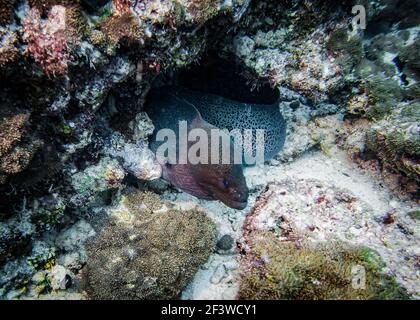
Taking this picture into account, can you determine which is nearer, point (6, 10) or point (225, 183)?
point (6, 10)

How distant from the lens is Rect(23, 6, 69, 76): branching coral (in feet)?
6.75

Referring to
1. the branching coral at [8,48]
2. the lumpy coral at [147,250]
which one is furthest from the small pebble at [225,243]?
the branching coral at [8,48]

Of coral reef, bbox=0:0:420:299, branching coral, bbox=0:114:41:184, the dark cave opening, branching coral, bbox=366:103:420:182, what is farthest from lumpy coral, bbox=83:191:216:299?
branching coral, bbox=366:103:420:182

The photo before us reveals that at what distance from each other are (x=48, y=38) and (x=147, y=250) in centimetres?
204

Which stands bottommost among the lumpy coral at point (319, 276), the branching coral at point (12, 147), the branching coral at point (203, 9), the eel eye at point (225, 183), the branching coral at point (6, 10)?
the lumpy coral at point (319, 276)

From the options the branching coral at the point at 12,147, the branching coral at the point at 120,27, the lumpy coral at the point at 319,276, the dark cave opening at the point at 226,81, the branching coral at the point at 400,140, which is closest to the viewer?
the branching coral at the point at 12,147

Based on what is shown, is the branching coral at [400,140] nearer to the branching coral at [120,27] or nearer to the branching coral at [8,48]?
the branching coral at [120,27]

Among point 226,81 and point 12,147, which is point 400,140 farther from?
point 12,147

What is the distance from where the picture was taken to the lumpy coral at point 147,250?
2711 mm

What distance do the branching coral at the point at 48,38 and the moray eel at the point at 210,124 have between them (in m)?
1.66

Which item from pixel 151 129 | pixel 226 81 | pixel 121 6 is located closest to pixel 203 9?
pixel 121 6

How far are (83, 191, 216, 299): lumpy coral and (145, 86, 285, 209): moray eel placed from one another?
36cm

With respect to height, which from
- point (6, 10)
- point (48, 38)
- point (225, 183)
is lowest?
point (225, 183)

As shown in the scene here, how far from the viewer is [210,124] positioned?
12.2 ft
